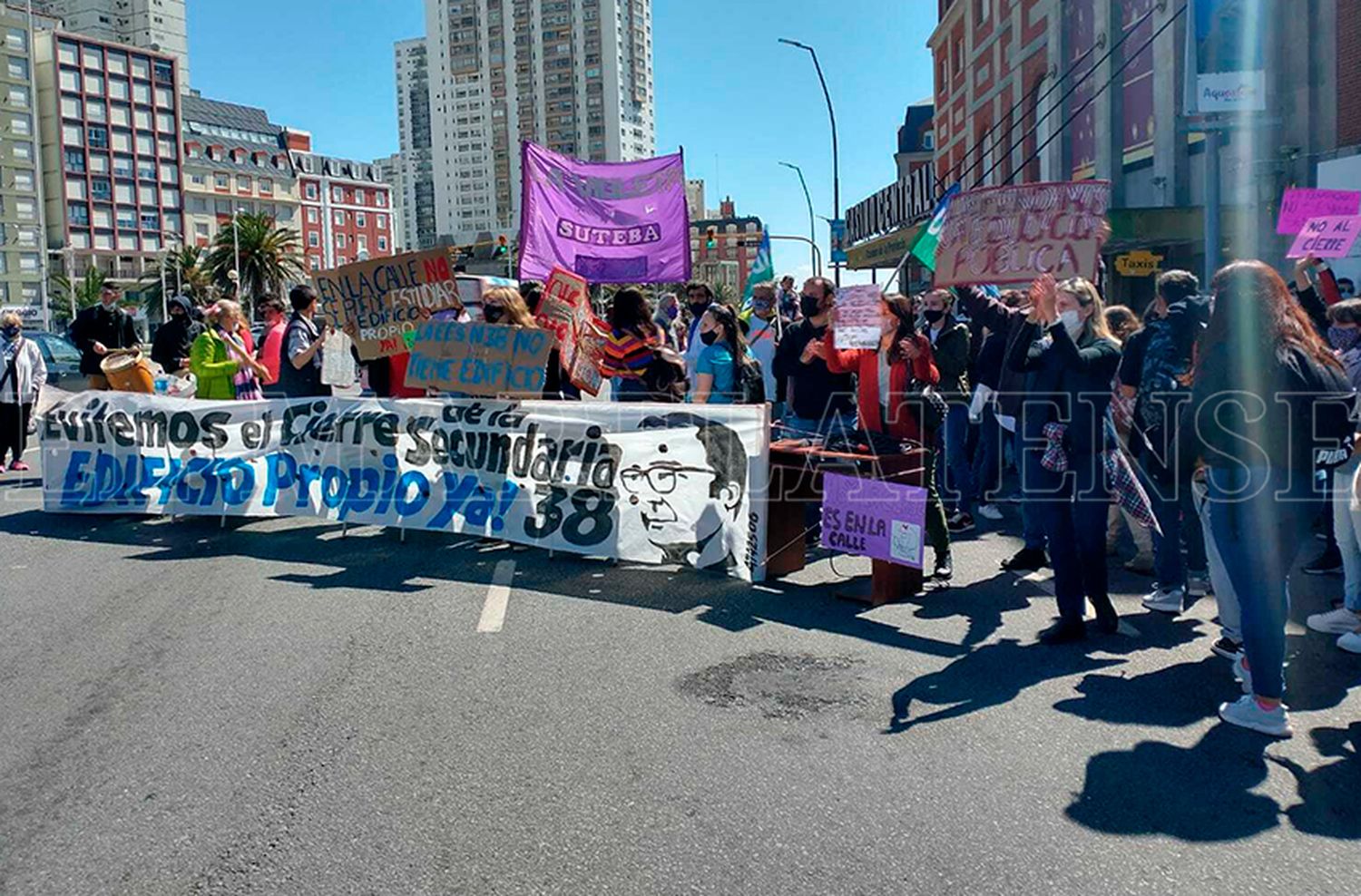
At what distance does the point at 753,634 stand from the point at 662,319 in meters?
13.1

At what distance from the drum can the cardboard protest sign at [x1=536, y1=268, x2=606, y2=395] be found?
4.42 meters

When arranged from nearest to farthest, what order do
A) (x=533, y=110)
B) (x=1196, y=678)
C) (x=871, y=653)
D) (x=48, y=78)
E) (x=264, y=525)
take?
(x=1196, y=678)
(x=871, y=653)
(x=264, y=525)
(x=48, y=78)
(x=533, y=110)

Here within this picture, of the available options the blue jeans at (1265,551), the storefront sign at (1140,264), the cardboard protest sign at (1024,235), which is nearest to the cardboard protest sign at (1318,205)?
the cardboard protest sign at (1024,235)

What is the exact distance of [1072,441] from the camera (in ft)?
20.4

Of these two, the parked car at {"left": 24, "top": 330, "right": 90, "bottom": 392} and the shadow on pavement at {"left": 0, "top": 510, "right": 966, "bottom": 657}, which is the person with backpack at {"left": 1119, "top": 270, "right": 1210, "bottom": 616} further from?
the parked car at {"left": 24, "top": 330, "right": 90, "bottom": 392}

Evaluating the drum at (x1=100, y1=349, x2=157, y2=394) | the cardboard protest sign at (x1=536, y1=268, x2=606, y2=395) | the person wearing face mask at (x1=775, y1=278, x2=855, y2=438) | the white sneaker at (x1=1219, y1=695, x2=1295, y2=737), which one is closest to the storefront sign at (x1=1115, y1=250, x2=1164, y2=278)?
the cardboard protest sign at (x1=536, y1=268, x2=606, y2=395)

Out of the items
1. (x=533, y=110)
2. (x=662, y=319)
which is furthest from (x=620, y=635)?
(x=533, y=110)

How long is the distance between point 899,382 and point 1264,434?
10.3 feet

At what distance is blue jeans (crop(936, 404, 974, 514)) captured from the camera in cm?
954

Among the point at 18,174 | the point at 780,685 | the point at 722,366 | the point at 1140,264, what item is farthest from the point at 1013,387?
the point at 18,174

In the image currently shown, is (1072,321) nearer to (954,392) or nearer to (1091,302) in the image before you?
(1091,302)

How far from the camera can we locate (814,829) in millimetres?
3881

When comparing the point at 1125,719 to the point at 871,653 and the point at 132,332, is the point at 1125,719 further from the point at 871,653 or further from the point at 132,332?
the point at 132,332

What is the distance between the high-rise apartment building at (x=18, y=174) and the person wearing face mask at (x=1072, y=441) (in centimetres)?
10937
